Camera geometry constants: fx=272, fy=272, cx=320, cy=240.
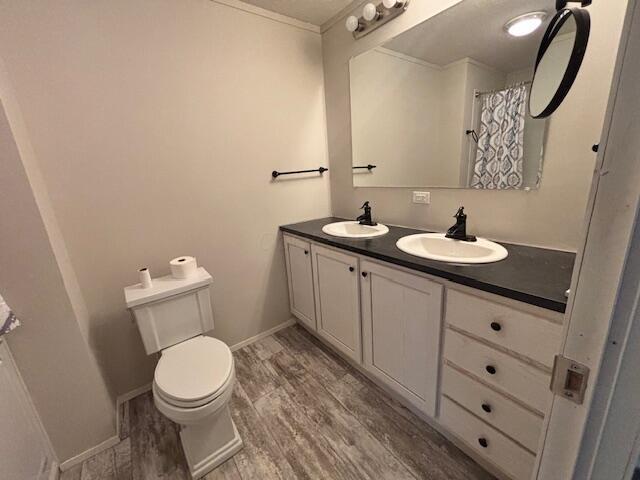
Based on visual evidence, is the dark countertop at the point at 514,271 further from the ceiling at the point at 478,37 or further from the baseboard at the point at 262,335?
the baseboard at the point at 262,335

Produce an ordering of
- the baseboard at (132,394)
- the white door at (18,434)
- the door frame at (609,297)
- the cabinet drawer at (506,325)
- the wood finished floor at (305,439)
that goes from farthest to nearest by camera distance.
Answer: the baseboard at (132,394) < the wood finished floor at (305,439) < the white door at (18,434) < the cabinet drawer at (506,325) < the door frame at (609,297)

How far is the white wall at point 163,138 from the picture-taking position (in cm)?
130

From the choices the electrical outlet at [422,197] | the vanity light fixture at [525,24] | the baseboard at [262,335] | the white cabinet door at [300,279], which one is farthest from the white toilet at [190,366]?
the vanity light fixture at [525,24]

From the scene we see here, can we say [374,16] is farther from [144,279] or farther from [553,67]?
[144,279]

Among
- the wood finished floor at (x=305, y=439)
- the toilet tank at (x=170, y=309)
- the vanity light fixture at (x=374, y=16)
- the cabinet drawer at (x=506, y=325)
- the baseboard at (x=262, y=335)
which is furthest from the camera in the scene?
the baseboard at (x=262, y=335)

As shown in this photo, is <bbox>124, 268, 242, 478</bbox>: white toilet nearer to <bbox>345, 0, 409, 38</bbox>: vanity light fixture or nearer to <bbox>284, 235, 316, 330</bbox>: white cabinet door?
<bbox>284, 235, 316, 330</bbox>: white cabinet door

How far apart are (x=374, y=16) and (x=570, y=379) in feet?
6.48

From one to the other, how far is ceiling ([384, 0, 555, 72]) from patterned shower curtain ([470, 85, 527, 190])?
13cm

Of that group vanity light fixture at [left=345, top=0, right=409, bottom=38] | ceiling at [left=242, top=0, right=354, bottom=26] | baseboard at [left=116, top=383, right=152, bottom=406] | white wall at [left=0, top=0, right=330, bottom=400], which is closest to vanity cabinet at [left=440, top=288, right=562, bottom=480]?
white wall at [left=0, top=0, right=330, bottom=400]

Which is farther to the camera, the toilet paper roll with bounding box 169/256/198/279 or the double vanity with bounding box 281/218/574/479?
the toilet paper roll with bounding box 169/256/198/279

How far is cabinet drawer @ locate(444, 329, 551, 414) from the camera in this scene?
912mm

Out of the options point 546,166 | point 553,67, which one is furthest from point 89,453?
point 553,67

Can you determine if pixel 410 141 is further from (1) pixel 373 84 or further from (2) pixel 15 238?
(2) pixel 15 238

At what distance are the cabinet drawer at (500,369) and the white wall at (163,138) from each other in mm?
1433
